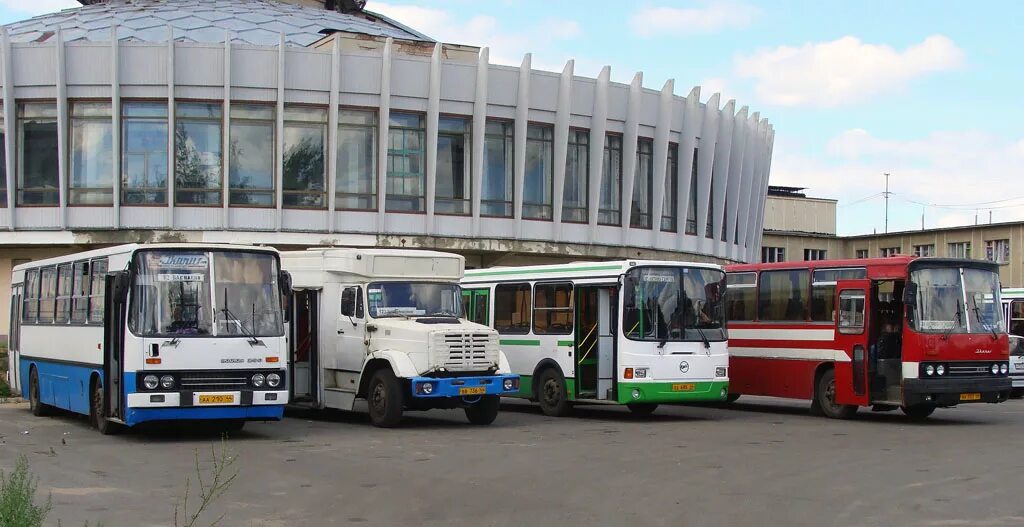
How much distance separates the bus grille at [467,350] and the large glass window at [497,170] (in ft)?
65.2

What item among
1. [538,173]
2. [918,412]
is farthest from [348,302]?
[538,173]

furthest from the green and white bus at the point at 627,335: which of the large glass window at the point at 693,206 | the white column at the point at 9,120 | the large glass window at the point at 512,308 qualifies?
the large glass window at the point at 693,206

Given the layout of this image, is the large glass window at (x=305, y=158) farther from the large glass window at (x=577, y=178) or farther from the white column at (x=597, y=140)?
the white column at (x=597, y=140)

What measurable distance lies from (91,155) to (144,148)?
1621mm

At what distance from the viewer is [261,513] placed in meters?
11.0

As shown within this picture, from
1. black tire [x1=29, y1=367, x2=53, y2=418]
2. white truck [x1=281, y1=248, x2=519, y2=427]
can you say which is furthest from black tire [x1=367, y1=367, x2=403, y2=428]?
black tire [x1=29, y1=367, x2=53, y2=418]

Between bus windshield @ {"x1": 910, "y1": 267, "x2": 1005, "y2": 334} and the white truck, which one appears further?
bus windshield @ {"x1": 910, "y1": 267, "x2": 1005, "y2": 334}

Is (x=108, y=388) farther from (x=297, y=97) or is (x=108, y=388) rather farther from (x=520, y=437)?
A: (x=297, y=97)

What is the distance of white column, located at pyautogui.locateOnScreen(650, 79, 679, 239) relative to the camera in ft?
140

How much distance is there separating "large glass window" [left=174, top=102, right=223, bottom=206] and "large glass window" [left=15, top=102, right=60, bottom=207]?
12.0 feet

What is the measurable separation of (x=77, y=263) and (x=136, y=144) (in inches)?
717

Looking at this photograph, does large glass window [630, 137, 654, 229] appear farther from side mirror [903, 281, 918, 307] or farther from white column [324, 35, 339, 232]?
side mirror [903, 281, 918, 307]

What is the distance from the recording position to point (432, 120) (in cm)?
3859

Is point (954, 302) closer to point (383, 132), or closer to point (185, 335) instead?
point (185, 335)
